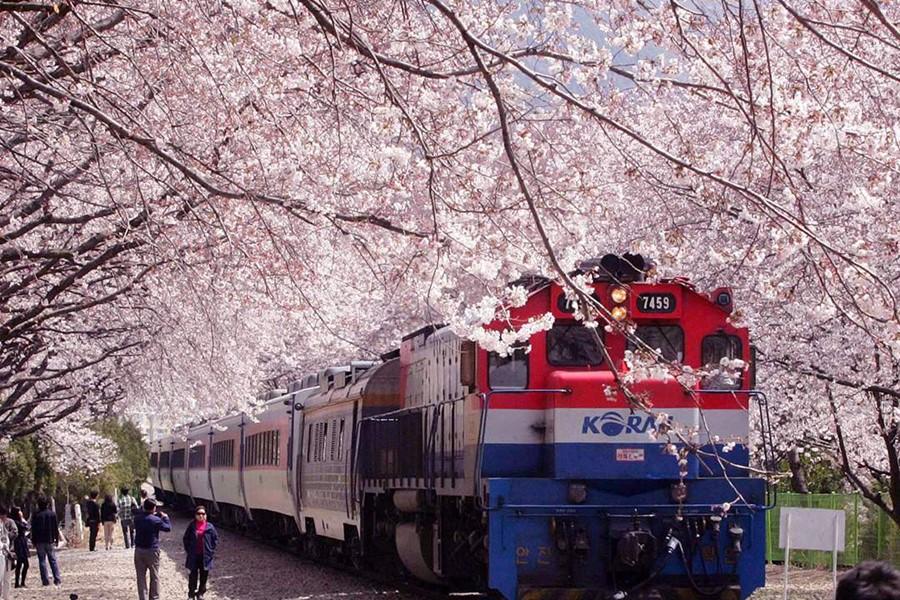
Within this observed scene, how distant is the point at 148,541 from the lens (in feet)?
56.7

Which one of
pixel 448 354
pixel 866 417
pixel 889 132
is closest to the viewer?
pixel 889 132

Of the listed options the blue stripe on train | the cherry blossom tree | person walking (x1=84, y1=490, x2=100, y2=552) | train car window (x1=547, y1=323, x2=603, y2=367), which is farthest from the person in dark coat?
person walking (x1=84, y1=490, x2=100, y2=552)

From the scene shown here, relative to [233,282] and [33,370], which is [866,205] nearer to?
[233,282]

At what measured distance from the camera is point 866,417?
66.9 ft

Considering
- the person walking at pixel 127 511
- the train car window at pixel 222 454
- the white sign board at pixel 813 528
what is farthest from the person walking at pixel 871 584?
the person walking at pixel 127 511

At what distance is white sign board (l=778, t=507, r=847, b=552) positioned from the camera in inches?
573

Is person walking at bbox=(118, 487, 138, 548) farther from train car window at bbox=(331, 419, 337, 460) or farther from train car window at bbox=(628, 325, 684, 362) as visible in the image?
train car window at bbox=(628, 325, 684, 362)

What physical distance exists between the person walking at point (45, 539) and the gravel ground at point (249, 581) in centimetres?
33

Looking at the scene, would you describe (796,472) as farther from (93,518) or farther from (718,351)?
(718,351)

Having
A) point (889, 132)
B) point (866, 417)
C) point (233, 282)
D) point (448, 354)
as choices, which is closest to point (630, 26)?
point (889, 132)

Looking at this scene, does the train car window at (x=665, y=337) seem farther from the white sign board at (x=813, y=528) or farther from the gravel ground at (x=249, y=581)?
the gravel ground at (x=249, y=581)

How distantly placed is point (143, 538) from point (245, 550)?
444 inches

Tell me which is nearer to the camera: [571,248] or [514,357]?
[571,248]

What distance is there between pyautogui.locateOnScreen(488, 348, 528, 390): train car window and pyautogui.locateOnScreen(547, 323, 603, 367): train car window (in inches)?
9.3
